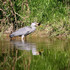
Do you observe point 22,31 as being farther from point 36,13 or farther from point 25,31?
point 36,13

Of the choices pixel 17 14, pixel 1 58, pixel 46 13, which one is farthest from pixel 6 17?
pixel 1 58

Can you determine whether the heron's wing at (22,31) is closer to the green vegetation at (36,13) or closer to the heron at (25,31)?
the heron at (25,31)

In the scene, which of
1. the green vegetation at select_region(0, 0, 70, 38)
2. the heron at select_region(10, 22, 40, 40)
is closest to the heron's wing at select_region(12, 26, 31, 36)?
the heron at select_region(10, 22, 40, 40)

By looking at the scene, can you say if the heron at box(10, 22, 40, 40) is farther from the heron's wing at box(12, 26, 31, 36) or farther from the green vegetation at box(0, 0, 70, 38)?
the green vegetation at box(0, 0, 70, 38)

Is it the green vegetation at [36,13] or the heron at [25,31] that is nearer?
the heron at [25,31]

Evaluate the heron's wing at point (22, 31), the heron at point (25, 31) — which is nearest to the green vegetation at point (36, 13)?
the heron at point (25, 31)

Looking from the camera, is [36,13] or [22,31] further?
[36,13]

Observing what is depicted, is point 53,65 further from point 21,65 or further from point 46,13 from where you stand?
point 46,13

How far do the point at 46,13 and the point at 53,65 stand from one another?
6.44 metres

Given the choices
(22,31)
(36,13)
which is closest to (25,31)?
(22,31)

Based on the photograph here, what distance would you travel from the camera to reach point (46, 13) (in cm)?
1112

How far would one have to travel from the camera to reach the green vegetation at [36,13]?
1068 cm

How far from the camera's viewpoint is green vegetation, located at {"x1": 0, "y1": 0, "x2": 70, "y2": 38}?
10.7 m

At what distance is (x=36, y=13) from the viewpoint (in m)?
11.3
